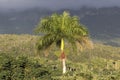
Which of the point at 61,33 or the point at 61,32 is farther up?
the point at 61,32

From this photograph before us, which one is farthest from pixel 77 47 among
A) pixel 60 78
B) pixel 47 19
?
pixel 60 78

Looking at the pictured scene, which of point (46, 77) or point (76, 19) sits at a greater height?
point (76, 19)

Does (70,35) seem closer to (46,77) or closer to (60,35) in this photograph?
(60,35)

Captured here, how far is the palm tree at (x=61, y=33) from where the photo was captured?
5084cm

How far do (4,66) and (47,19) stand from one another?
418 inches

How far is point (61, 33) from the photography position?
50938 millimetres

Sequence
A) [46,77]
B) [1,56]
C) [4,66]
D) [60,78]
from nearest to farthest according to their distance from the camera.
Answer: [60,78] → [46,77] → [4,66] → [1,56]

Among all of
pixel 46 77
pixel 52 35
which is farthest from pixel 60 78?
pixel 52 35

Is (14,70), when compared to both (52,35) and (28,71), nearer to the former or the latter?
(28,71)

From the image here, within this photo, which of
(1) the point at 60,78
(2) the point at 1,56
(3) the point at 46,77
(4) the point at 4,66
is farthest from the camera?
(2) the point at 1,56

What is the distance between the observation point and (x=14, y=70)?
1706 inches

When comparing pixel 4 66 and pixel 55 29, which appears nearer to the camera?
pixel 4 66

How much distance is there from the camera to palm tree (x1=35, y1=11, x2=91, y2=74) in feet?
167

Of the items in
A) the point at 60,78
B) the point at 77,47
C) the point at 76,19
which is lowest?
the point at 60,78
